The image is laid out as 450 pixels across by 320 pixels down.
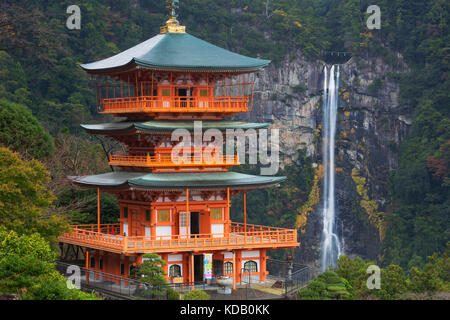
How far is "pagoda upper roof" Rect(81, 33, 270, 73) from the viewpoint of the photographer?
35250 millimetres

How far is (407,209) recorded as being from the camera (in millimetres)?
79625

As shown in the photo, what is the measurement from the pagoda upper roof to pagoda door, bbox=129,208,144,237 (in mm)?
6159

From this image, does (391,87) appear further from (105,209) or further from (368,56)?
(105,209)

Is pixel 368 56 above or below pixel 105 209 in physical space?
above

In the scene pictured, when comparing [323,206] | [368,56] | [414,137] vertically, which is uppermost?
[368,56]

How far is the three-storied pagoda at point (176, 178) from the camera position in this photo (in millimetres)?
34688

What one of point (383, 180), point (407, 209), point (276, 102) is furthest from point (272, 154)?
point (407, 209)

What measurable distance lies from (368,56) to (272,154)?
14888 millimetres

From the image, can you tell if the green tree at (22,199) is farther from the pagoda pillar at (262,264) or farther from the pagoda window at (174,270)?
the pagoda pillar at (262,264)

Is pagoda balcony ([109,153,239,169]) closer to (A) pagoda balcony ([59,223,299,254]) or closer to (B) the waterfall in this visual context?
(A) pagoda balcony ([59,223,299,254])

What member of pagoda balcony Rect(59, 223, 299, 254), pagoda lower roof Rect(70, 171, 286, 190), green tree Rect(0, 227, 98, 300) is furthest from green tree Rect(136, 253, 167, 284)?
green tree Rect(0, 227, 98, 300)

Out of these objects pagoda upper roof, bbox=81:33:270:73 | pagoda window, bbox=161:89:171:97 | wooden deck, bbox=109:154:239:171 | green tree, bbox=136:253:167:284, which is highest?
pagoda upper roof, bbox=81:33:270:73

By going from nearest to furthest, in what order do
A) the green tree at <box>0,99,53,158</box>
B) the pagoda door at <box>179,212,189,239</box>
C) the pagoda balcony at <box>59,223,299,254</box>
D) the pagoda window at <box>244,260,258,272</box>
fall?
the pagoda balcony at <box>59,223,299,254</box> → the pagoda door at <box>179,212,189,239</box> → the pagoda window at <box>244,260,258,272</box> → the green tree at <box>0,99,53,158</box>

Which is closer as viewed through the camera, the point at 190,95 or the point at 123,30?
the point at 190,95
